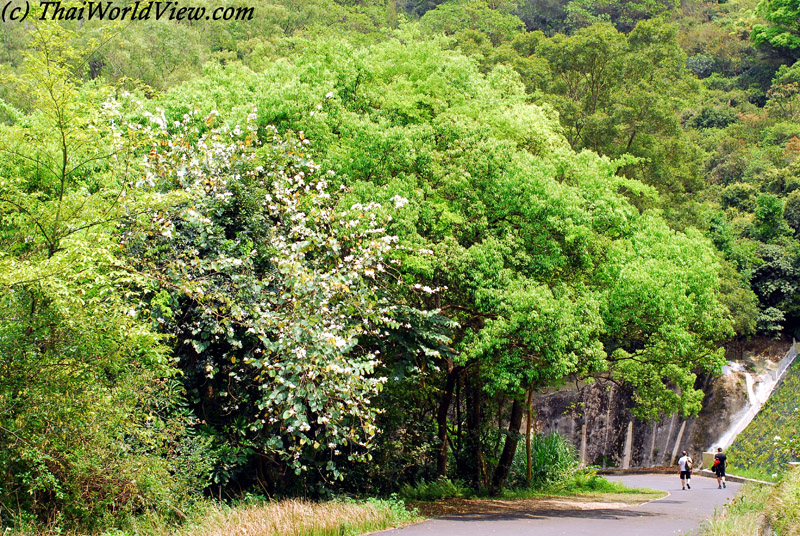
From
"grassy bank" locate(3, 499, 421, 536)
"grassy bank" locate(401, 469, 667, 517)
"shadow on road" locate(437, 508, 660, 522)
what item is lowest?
"grassy bank" locate(401, 469, 667, 517)

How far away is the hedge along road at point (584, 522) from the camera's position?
11.8m

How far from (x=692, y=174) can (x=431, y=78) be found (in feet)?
69.0

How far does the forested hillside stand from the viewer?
885cm

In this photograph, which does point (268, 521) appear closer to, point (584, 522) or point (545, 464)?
point (584, 522)

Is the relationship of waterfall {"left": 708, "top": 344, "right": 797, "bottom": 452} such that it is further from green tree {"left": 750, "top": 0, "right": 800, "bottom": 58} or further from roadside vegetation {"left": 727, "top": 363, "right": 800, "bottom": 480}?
green tree {"left": 750, "top": 0, "right": 800, "bottom": 58}

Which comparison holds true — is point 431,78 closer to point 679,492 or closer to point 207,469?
point 207,469

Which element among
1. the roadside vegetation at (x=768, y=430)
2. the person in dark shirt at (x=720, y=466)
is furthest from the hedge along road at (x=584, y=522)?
→ the roadside vegetation at (x=768, y=430)

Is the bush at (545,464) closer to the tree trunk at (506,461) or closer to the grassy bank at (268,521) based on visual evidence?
the tree trunk at (506,461)

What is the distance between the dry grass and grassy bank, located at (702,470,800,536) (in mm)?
4958

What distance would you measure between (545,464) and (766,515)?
1087 cm

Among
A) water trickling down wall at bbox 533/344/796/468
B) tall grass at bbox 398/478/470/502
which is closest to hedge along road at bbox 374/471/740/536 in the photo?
tall grass at bbox 398/478/470/502

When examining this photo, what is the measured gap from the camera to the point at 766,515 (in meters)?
11.5

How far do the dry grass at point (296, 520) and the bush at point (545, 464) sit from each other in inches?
390

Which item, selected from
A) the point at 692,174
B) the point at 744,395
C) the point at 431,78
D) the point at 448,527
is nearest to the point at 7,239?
the point at 448,527
